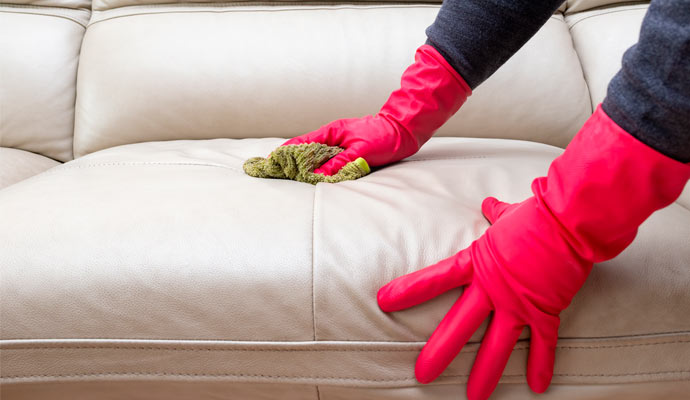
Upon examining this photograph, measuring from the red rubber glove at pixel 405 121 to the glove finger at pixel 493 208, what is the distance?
216mm

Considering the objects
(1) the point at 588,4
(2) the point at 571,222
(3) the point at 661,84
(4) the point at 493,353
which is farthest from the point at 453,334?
(1) the point at 588,4

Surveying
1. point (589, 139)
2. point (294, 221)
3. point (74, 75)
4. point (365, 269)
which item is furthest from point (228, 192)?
point (74, 75)

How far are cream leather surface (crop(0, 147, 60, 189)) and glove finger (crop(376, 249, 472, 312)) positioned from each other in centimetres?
74

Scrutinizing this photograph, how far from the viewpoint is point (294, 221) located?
536mm

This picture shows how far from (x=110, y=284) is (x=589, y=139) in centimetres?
Result: 51

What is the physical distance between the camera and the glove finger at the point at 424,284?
1.53ft

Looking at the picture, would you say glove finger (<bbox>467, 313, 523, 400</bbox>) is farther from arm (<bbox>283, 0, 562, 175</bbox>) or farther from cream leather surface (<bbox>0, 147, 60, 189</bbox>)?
cream leather surface (<bbox>0, 147, 60, 189</bbox>)

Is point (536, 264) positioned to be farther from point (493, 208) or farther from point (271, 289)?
point (271, 289)

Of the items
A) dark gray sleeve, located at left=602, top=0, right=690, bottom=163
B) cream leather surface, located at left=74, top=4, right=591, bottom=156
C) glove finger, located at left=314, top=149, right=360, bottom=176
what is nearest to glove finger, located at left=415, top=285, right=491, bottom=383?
dark gray sleeve, located at left=602, top=0, right=690, bottom=163

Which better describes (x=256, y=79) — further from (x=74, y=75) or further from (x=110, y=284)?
(x=110, y=284)

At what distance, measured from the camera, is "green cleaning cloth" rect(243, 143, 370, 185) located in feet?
2.23

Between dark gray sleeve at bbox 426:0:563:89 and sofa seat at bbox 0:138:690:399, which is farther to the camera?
dark gray sleeve at bbox 426:0:563:89

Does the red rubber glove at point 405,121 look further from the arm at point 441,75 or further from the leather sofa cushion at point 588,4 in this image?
the leather sofa cushion at point 588,4

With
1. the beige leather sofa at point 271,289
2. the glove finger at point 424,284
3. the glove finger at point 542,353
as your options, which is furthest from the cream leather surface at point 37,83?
the glove finger at point 542,353
